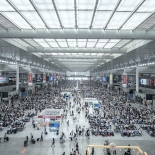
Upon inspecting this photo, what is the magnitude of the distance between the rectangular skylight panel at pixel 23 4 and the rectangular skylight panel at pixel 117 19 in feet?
19.8

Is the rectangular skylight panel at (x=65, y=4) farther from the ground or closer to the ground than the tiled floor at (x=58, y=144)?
farther from the ground

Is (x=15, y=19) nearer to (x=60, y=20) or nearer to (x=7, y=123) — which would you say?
(x=60, y=20)

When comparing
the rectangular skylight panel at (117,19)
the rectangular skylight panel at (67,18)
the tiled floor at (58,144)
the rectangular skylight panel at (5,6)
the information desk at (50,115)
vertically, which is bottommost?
the tiled floor at (58,144)

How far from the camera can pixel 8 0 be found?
995cm

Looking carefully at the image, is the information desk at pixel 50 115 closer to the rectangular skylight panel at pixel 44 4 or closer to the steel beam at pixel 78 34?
the steel beam at pixel 78 34

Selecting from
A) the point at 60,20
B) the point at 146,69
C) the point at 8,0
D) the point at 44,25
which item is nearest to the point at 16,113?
the point at 44,25

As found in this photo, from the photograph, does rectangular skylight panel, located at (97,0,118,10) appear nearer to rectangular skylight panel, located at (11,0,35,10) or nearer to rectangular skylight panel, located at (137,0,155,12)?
rectangular skylight panel, located at (137,0,155,12)

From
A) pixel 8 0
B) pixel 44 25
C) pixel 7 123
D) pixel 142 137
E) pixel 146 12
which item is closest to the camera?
pixel 8 0

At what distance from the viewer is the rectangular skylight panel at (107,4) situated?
1002 centimetres

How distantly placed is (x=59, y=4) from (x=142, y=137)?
50.7 ft

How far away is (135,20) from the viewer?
13102 mm

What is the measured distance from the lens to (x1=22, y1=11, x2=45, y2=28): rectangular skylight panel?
480 inches

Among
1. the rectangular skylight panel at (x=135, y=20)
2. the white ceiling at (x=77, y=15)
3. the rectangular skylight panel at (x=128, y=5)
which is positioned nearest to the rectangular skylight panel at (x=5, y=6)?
the white ceiling at (x=77, y=15)

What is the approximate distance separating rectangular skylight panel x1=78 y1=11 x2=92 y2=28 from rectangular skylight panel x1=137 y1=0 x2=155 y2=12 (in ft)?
11.3
